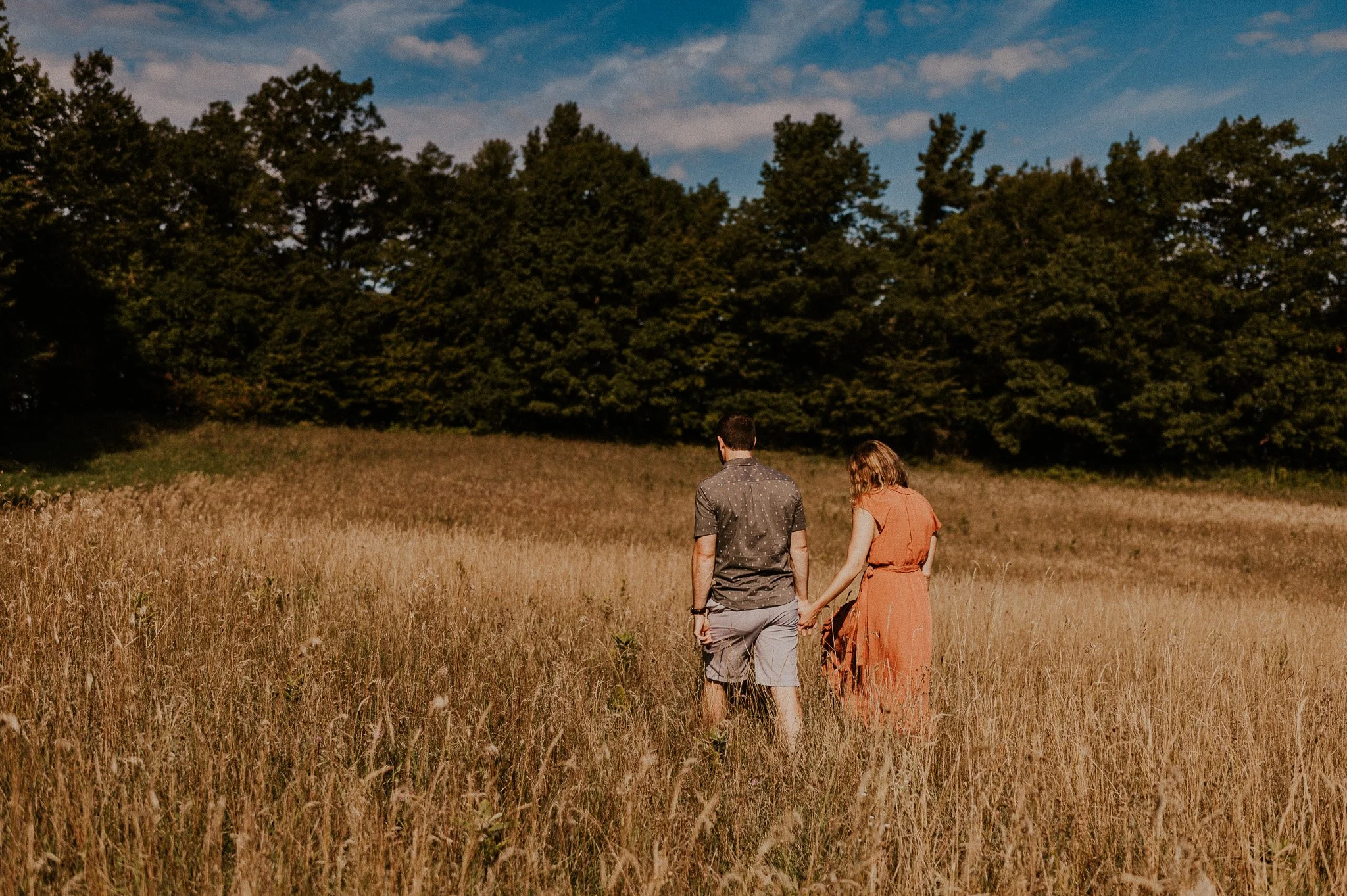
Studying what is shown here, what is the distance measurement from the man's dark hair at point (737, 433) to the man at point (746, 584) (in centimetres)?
20

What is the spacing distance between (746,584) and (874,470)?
3.54 ft

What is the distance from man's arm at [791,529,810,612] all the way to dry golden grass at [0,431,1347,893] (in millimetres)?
650

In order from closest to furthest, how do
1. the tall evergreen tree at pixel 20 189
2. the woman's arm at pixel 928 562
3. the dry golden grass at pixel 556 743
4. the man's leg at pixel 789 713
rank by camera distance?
1. the dry golden grass at pixel 556 743
2. the man's leg at pixel 789 713
3. the woman's arm at pixel 928 562
4. the tall evergreen tree at pixel 20 189

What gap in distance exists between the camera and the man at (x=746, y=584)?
4.63 m

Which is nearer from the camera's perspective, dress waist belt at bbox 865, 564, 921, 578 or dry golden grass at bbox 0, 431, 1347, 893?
dry golden grass at bbox 0, 431, 1347, 893

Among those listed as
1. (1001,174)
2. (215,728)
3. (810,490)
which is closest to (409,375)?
(810,490)

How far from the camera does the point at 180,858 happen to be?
8.50 feet

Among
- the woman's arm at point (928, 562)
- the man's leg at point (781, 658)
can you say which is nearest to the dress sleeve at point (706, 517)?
the man's leg at point (781, 658)

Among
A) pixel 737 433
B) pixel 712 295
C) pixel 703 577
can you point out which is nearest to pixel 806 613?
pixel 703 577

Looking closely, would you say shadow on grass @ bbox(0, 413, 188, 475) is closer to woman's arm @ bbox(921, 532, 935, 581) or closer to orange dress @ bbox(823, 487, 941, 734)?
orange dress @ bbox(823, 487, 941, 734)

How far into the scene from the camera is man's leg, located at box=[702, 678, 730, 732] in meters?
4.57

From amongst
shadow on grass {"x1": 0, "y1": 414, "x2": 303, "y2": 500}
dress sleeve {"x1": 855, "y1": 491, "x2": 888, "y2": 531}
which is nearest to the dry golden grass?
dress sleeve {"x1": 855, "y1": 491, "x2": 888, "y2": 531}

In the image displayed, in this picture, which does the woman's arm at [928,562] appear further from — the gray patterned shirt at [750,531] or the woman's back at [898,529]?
the gray patterned shirt at [750,531]

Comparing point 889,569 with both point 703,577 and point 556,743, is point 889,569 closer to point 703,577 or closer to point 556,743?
point 703,577
